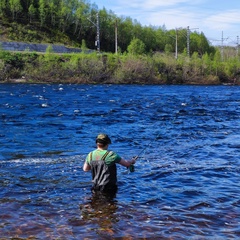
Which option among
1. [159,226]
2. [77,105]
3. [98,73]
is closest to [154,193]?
[159,226]

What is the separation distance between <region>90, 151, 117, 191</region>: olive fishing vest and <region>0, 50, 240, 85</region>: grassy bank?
61.5 meters

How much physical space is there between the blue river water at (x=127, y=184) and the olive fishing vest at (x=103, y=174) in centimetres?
32

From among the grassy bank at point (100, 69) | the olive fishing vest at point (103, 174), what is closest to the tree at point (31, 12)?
the grassy bank at point (100, 69)

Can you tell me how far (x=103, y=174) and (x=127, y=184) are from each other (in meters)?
1.53

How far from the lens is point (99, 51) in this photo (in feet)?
331

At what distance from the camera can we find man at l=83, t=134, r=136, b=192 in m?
8.46

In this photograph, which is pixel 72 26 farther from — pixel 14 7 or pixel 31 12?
pixel 14 7

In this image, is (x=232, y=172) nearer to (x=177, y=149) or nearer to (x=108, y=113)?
(x=177, y=149)

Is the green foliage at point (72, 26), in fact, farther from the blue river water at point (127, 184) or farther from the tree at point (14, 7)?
the blue river water at point (127, 184)

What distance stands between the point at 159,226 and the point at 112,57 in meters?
73.9

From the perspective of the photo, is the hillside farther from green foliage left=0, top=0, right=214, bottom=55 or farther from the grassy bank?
the grassy bank

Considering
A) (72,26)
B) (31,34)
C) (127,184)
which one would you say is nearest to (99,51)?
(31,34)

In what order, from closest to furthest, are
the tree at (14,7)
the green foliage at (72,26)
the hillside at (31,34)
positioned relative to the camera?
the hillside at (31,34) < the green foliage at (72,26) < the tree at (14,7)

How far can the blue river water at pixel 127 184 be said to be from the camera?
23.6 ft
